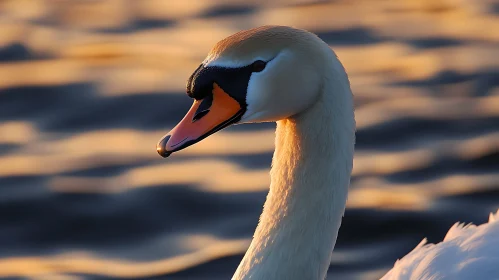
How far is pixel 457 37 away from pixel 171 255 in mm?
3544

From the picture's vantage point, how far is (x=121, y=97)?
28.4 ft

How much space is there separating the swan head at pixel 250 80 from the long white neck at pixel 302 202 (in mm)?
172

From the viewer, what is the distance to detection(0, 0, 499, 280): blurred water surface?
7.12 meters

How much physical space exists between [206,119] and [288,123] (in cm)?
33

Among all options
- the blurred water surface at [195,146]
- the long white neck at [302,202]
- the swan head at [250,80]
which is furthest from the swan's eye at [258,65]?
the blurred water surface at [195,146]

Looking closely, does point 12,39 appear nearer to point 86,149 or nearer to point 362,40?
point 86,149

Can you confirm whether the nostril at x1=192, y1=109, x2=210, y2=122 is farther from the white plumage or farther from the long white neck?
the white plumage

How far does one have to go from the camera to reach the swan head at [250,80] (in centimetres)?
411

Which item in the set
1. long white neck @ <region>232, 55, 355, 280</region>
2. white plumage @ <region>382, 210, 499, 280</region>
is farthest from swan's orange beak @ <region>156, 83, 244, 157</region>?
white plumage @ <region>382, 210, 499, 280</region>

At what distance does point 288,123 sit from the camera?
434 cm

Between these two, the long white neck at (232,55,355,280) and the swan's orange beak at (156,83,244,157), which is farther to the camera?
the long white neck at (232,55,355,280)

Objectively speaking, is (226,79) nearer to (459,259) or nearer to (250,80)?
(250,80)

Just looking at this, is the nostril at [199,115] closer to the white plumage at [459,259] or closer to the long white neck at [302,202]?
the long white neck at [302,202]

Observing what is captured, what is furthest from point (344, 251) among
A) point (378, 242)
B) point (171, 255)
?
point (171, 255)
